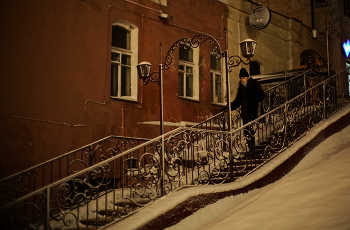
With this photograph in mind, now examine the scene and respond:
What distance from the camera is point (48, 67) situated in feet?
34.2

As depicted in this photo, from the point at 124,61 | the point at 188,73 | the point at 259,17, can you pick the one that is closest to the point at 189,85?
the point at 188,73

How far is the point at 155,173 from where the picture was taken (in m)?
8.53

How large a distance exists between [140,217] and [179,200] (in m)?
0.78

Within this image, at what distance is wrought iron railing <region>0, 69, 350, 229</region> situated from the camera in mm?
7109

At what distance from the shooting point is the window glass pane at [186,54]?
14.6m

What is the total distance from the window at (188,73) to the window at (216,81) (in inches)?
36.8

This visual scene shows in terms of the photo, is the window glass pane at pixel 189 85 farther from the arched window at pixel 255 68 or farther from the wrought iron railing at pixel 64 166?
the arched window at pixel 255 68

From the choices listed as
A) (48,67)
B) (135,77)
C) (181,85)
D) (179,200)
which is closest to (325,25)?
(181,85)

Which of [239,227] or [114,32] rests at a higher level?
[114,32]

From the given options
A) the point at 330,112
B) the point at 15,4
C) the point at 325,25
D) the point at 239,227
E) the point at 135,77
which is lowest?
the point at 239,227

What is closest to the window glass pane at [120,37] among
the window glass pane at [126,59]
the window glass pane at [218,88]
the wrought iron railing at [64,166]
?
the window glass pane at [126,59]

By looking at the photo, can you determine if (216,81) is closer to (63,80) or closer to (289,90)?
(289,90)

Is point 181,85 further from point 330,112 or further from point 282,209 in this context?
point 282,209

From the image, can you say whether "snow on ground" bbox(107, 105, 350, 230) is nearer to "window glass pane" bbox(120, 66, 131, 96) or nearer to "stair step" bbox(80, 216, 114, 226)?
"stair step" bbox(80, 216, 114, 226)
